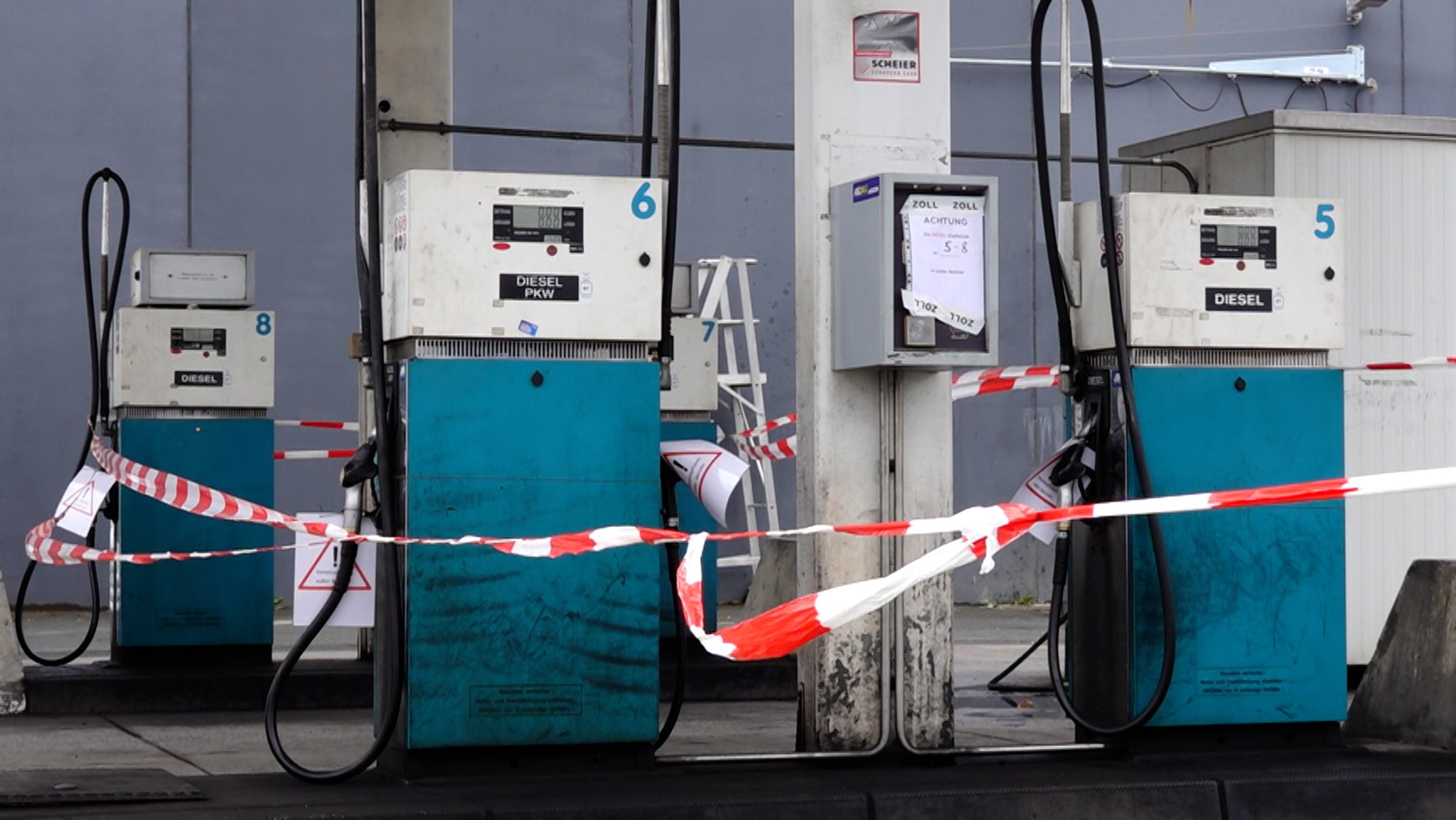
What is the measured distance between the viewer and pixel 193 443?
10.0 meters

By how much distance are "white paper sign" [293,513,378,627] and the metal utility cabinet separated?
5.31 m

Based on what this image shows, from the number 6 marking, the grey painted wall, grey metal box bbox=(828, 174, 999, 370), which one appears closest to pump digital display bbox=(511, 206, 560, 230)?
the number 6 marking

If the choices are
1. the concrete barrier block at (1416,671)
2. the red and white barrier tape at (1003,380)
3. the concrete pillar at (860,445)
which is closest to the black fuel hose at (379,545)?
the concrete pillar at (860,445)

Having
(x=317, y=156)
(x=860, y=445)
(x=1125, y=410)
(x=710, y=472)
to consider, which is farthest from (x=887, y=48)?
(x=317, y=156)

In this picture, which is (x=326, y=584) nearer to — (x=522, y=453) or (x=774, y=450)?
(x=522, y=453)

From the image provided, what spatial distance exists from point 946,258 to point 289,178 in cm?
987

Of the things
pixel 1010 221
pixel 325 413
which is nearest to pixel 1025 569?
pixel 1010 221

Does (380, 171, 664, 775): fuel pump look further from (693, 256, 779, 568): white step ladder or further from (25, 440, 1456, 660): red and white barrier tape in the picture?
(693, 256, 779, 568): white step ladder

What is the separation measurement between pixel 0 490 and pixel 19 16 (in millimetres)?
3637

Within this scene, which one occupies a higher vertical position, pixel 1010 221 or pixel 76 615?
pixel 1010 221

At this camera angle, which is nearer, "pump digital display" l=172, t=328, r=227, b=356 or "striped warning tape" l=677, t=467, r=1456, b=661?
"striped warning tape" l=677, t=467, r=1456, b=661

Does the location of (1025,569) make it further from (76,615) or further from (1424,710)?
(1424,710)

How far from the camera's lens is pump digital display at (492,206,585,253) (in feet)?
20.8

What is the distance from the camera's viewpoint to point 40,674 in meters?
9.24
